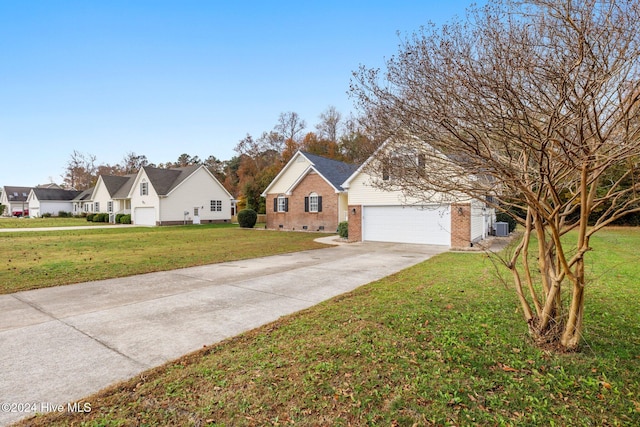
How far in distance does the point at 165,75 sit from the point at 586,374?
20223 millimetres

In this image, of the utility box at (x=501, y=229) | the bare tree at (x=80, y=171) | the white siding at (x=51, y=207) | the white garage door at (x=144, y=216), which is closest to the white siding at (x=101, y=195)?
the white garage door at (x=144, y=216)

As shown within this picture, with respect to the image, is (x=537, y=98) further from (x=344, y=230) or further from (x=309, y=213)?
(x=309, y=213)

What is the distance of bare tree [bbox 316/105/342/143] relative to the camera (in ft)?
136

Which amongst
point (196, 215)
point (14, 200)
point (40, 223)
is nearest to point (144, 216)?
point (196, 215)

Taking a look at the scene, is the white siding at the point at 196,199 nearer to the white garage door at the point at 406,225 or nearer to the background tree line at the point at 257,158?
the background tree line at the point at 257,158

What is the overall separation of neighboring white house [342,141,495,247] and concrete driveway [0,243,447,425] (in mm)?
6299

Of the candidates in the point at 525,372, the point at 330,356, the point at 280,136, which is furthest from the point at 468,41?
the point at 280,136

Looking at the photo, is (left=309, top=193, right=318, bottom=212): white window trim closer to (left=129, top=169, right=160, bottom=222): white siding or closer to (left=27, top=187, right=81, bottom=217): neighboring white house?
(left=129, top=169, right=160, bottom=222): white siding

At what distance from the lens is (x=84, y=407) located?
280 centimetres

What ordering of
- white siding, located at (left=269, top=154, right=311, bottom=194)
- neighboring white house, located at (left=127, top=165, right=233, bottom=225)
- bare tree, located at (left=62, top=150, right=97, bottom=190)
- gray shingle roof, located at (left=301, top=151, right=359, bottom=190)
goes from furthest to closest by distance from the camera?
bare tree, located at (left=62, top=150, right=97, bottom=190) < neighboring white house, located at (left=127, top=165, right=233, bottom=225) < white siding, located at (left=269, top=154, right=311, bottom=194) < gray shingle roof, located at (left=301, top=151, right=359, bottom=190)

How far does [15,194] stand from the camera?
209 feet

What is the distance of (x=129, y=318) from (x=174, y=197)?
2920 centimetres

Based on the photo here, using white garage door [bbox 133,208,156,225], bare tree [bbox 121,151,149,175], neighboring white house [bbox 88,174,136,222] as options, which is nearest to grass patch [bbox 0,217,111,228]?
neighboring white house [bbox 88,174,136,222]

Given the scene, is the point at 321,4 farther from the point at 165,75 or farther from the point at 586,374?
the point at 586,374
